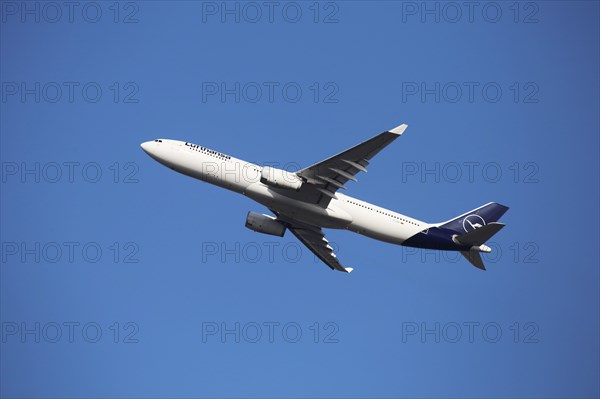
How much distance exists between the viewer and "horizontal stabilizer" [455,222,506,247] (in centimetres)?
4645

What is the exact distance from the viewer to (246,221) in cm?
5275

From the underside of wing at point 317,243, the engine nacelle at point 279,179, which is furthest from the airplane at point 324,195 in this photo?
the underside of wing at point 317,243

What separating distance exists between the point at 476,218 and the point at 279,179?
17306mm

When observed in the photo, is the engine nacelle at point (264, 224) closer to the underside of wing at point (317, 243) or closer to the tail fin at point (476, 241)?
the underside of wing at point (317, 243)

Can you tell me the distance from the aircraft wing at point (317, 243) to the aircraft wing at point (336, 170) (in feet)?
24.0

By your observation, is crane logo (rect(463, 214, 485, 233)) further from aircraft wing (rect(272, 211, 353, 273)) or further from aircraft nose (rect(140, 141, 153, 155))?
aircraft nose (rect(140, 141, 153, 155))

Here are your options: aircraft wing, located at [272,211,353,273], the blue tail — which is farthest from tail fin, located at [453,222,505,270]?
aircraft wing, located at [272,211,353,273]

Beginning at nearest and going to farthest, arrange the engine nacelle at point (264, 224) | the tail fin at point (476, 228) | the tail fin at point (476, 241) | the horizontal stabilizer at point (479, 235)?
the horizontal stabilizer at point (479, 235), the tail fin at point (476, 241), the tail fin at point (476, 228), the engine nacelle at point (264, 224)

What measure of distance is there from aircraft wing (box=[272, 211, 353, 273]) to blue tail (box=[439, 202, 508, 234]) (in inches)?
406

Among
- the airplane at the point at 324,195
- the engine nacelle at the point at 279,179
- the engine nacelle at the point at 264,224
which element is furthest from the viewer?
the engine nacelle at the point at 264,224

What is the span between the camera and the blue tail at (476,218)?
5094 centimetres

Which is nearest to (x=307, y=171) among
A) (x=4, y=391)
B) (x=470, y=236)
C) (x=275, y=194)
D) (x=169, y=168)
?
(x=275, y=194)

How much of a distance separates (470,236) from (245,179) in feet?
57.1

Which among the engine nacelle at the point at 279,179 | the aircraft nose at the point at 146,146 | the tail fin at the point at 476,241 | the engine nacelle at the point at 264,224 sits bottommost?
the tail fin at the point at 476,241
